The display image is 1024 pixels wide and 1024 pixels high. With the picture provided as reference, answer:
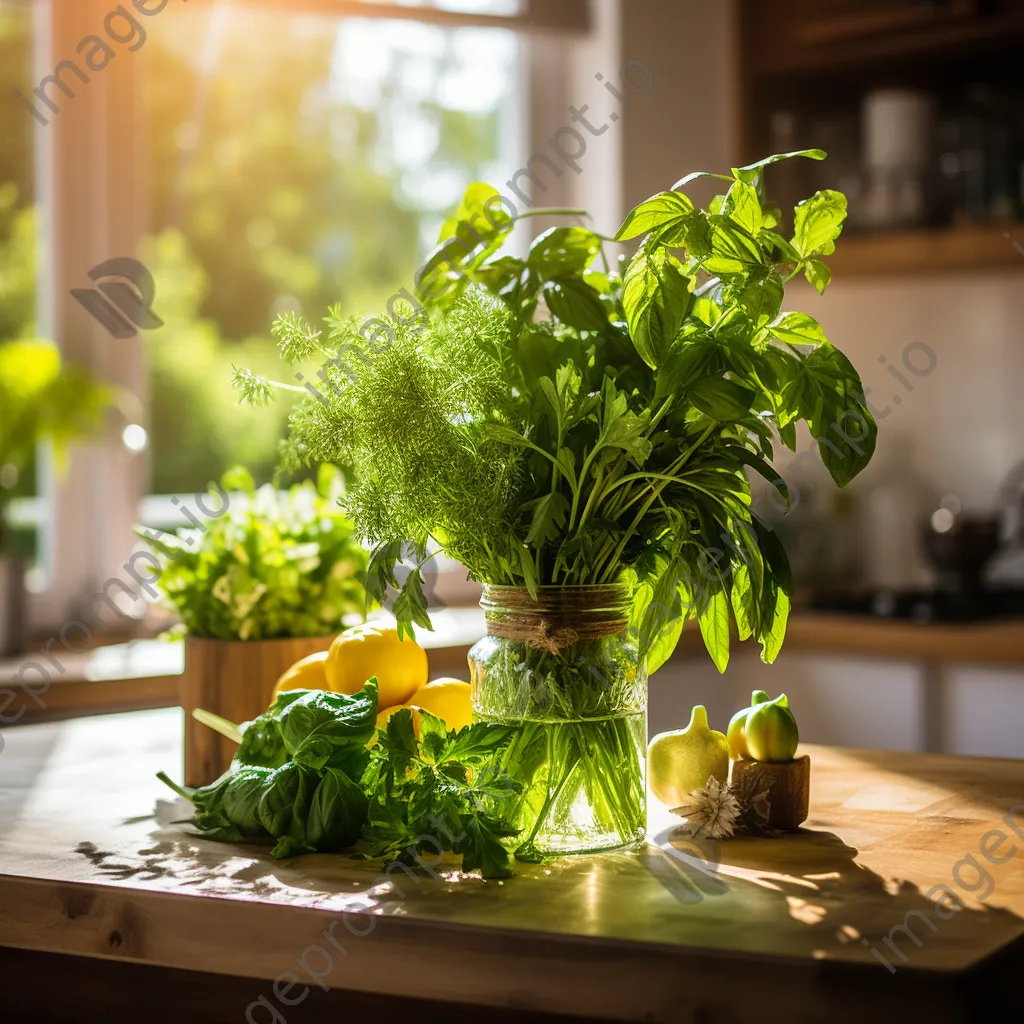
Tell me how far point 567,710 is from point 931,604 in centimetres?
181

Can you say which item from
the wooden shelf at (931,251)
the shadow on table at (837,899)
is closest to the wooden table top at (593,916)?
the shadow on table at (837,899)

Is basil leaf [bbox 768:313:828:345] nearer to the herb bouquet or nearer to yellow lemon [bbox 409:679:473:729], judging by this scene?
the herb bouquet

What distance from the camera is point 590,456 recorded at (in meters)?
0.92

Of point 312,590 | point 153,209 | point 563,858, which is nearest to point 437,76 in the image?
point 153,209

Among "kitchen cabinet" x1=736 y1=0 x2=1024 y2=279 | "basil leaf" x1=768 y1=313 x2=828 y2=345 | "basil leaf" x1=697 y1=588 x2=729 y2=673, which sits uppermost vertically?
"kitchen cabinet" x1=736 y1=0 x2=1024 y2=279

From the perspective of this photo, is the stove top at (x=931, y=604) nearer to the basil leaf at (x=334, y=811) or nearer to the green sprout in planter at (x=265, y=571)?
the green sprout in planter at (x=265, y=571)

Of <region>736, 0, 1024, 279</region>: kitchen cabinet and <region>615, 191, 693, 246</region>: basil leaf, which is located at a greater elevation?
<region>736, 0, 1024, 279</region>: kitchen cabinet

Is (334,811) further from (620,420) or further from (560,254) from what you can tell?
(560,254)

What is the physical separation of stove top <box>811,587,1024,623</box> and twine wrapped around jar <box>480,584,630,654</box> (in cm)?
166

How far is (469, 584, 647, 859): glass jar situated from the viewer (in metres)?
0.95

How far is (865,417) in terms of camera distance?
925 millimetres

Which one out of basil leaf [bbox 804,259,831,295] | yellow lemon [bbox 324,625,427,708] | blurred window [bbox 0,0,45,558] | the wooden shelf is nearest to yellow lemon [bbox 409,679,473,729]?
yellow lemon [bbox 324,625,427,708]

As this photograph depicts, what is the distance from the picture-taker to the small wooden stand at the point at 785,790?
104 centimetres

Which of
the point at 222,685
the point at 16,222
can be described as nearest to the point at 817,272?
the point at 222,685
